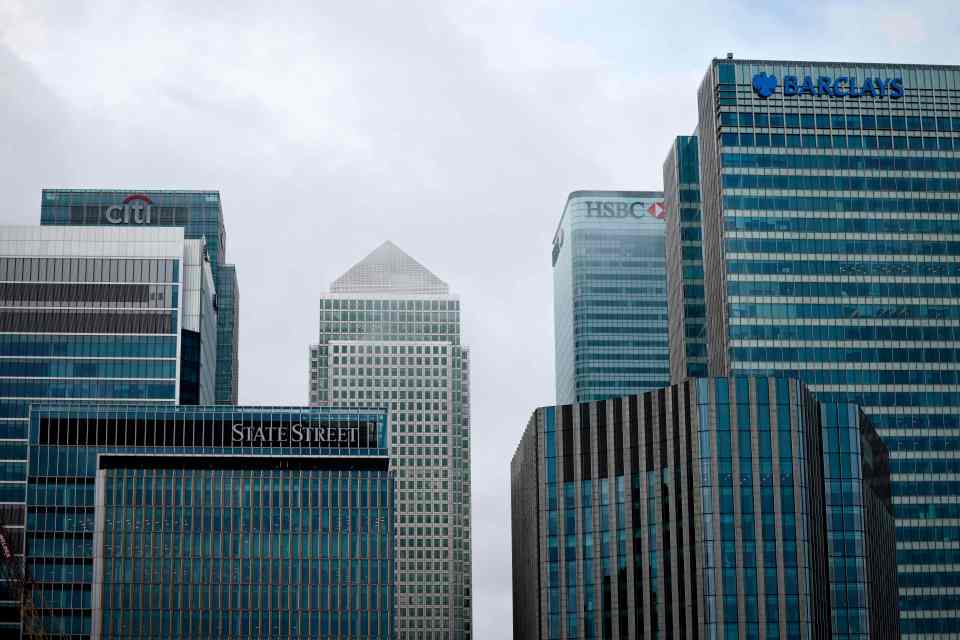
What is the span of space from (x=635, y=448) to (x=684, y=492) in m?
9.41

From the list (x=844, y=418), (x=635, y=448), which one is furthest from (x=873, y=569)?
(x=635, y=448)

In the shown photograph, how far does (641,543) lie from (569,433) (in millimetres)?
15928

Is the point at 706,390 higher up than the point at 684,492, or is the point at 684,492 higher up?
the point at 706,390

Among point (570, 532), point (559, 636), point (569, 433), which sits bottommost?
point (559, 636)

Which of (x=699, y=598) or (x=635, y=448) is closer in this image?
(x=699, y=598)

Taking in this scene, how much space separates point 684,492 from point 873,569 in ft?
89.1

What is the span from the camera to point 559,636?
7003 inches

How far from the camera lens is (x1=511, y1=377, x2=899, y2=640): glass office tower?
6535 inches

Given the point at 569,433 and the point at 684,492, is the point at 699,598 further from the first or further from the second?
the point at 569,433

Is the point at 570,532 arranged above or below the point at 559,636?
above

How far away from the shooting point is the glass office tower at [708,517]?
545 ft

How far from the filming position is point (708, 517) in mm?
167375

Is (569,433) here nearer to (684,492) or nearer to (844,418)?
(684,492)

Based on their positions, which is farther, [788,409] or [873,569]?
[873,569]
